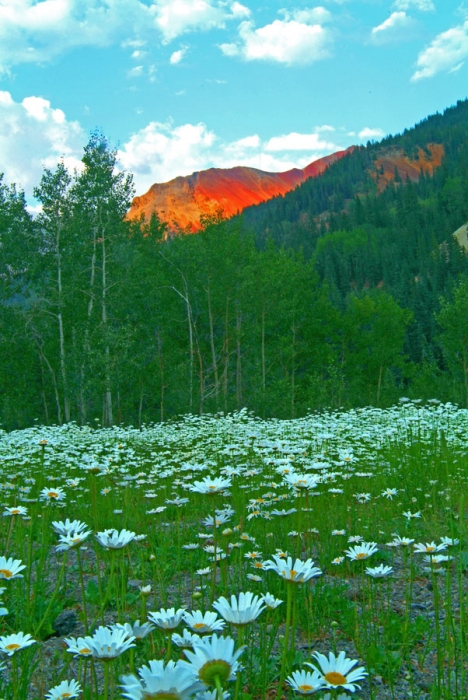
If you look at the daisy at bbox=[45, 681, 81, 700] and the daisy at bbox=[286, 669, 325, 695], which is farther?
the daisy at bbox=[45, 681, 81, 700]

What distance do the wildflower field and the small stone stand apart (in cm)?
1

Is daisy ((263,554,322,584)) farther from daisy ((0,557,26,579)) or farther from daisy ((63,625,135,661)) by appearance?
daisy ((0,557,26,579))

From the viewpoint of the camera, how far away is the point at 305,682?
1.38 meters

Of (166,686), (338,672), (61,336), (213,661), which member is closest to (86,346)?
(61,336)

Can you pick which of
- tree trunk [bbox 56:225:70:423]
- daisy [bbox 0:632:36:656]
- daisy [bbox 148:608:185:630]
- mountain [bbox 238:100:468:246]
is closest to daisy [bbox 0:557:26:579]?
daisy [bbox 0:632:36:656]

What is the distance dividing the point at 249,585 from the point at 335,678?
2107 mm

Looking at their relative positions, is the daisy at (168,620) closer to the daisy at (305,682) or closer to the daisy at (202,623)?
the daisy at (202,623)

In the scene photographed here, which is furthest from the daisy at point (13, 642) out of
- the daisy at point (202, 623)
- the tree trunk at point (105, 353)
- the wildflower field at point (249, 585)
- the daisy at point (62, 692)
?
the tree trunk at point (105, 353)

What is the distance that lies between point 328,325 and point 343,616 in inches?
1690

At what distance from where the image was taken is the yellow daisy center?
134 cm

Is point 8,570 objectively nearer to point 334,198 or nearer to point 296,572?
point 296,572

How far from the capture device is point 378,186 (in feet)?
623

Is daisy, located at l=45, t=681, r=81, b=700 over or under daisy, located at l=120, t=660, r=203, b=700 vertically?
under

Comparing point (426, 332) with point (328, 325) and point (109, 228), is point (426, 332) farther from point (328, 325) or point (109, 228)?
point (109, 228)
